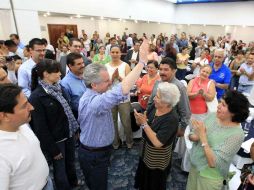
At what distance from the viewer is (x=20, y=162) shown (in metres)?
1.13

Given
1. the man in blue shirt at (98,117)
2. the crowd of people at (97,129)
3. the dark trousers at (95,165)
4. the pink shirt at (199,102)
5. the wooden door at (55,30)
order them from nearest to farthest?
the crowd of people at (97,129) < the man in blue shirt at (98,117) < the dark trousers at (95,165) < the pink shirt at (199,102) < the wooden door at (55,30)

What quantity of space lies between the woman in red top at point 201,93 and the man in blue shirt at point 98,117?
1460mm

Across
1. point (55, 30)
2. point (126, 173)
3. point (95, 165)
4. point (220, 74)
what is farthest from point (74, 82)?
point (55, 30)

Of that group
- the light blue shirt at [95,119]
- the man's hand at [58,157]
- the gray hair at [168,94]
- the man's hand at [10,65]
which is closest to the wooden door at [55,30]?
the man's hand at [10,65]

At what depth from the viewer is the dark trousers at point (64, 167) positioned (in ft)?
6.65

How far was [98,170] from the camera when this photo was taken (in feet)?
5.82

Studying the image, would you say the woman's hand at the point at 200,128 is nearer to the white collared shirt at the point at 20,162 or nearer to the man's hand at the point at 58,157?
the white collared shirt at the point at 20,162

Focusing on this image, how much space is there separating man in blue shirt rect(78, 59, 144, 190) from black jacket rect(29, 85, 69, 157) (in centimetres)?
32

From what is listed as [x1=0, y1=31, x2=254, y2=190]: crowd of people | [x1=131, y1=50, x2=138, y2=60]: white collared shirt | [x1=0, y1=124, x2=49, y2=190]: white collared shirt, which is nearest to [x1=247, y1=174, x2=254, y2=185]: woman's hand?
[x1=0, y1=31, x2=254, y2=190]: crowd of people

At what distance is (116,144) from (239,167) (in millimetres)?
1827

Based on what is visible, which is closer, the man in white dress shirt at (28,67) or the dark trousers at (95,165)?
the dark trousers at (95,165)

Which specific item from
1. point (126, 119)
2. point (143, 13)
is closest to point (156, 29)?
point (143, 13)

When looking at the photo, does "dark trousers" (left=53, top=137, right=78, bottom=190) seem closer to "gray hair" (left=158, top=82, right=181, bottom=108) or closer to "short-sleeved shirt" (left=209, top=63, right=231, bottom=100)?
"gray hair" (left=158, top=82, right=181, bottom=108)

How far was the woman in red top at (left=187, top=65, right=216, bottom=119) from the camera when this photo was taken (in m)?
2.65
